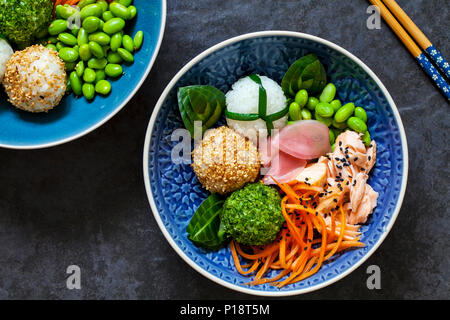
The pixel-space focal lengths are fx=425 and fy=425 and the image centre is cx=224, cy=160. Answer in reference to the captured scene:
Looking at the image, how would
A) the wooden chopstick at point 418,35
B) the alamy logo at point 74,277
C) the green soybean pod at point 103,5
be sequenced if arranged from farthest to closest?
1. the alamy logo at point 74,277
2. the wooden chopstick at point 418,35
3. the green soybean pod at point 103,5

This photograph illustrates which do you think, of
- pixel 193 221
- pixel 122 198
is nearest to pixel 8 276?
pixel 122 198

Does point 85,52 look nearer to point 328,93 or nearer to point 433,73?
point 328,93

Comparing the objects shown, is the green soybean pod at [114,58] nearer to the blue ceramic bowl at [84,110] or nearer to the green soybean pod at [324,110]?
the blue ceramic bowl at [84,110]

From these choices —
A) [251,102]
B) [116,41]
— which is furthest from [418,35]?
[116,41]

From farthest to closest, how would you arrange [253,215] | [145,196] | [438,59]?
1. [145,196]
2. [438,59]
3. [253,215]

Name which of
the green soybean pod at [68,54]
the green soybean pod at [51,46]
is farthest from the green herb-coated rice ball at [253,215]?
the green soybean pod at [51,46]

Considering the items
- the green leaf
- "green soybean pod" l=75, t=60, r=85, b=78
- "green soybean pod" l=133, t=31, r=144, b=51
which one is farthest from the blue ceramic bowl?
the green leaf
